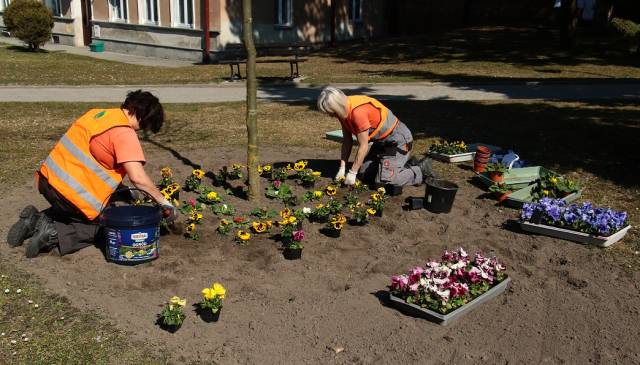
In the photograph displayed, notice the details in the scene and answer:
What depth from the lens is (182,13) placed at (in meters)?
21.3

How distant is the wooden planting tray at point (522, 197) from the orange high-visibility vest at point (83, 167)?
4087 mm

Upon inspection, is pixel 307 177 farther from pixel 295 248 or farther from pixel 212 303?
pixel 212 303

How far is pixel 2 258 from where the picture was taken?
514 cm

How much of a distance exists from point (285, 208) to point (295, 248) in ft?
4.11

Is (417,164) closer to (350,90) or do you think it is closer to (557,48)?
(350,90)

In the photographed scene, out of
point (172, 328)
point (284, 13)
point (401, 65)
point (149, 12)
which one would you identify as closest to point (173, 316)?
point (172, 328)

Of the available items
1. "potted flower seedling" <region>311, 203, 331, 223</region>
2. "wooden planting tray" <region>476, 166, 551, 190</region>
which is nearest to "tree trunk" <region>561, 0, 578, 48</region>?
"wooden planting tray" <region>476, 166, 551, 190</region>

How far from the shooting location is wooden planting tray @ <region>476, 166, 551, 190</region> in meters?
7.25

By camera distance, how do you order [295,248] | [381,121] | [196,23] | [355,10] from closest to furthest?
1. [295,248]
2. [381,121]
3. [196,23]
4. [355,10]

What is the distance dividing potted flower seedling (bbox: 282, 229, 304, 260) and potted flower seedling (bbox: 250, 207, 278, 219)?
0.93 m

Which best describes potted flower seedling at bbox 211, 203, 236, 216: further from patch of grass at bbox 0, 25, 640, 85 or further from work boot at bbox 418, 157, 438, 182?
patch of grass at bbox 0, 25, 640, 85

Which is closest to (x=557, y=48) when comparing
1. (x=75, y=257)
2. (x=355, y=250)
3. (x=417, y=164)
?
(x=417, y=164)

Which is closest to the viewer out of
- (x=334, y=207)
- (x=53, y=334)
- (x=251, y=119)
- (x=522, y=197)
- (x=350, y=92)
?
(x=53, y=334)

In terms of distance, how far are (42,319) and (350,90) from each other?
37.3 ft
